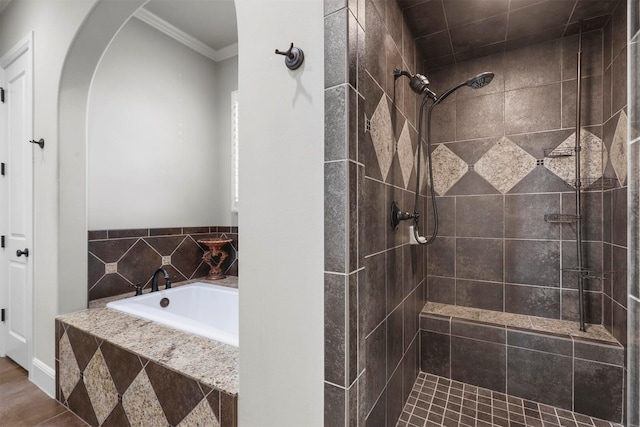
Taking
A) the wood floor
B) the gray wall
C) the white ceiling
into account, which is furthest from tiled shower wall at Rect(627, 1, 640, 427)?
the white ceiling

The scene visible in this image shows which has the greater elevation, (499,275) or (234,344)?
(499,275)

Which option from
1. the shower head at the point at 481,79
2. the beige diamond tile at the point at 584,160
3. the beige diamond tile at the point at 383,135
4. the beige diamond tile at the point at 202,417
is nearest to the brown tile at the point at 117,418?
the beige diamond tile at the point at 202,417

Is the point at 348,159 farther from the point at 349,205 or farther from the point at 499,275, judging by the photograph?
the point at 499,275

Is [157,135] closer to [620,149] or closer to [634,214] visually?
[634,214]

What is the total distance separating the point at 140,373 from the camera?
1370 mm

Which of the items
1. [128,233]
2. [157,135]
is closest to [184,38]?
[157,135]

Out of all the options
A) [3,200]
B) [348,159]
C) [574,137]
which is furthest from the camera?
[3,200]

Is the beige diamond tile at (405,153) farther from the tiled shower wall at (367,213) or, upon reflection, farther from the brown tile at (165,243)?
the brown tile at (165,243)

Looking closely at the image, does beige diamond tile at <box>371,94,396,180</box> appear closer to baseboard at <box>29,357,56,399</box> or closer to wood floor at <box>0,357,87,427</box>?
wood floor at <box>0,357,87,427</box>

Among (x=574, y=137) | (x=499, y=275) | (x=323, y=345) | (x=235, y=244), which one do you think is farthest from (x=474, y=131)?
(x=235, y=244)

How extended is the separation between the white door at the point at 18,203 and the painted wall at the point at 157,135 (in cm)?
38

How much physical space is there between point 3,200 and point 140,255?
113 centimetres

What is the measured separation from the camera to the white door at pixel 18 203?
209cm

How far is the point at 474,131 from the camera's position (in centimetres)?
229
